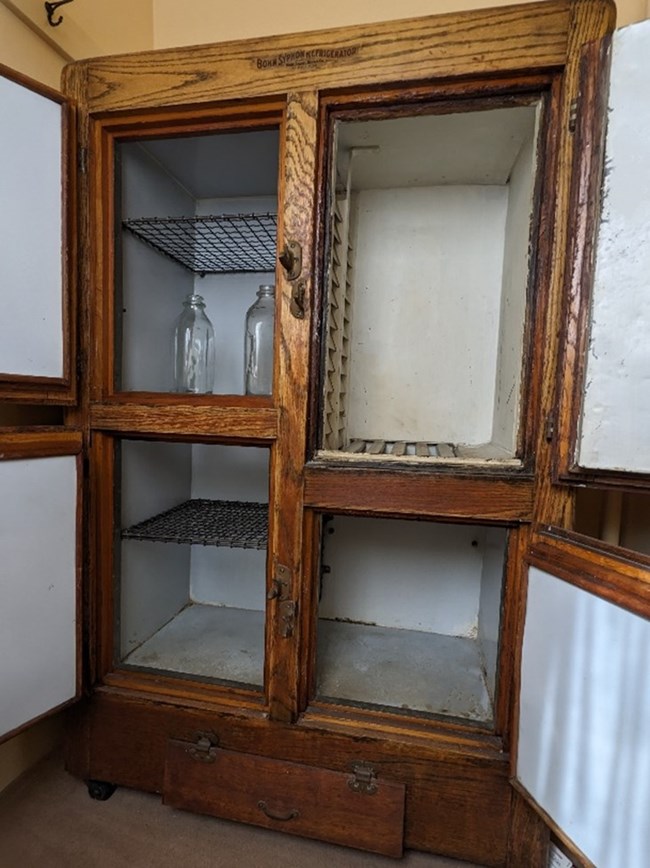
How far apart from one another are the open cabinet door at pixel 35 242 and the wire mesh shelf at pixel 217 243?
0.22 metres

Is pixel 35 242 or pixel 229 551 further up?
pixel 35 242

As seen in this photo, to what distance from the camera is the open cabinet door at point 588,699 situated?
0.51 metres

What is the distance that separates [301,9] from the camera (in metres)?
1.15

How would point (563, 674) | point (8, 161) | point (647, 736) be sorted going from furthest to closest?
point (8, 161) < point (563, 674) < point (647, 736)

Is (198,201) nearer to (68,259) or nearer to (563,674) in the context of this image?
(68,259)

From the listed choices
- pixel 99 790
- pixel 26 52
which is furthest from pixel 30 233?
pixel 99 790

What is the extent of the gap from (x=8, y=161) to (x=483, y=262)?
39.5 inches

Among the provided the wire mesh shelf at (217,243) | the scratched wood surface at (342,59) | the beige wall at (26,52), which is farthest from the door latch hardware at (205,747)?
the beige wall at (26,52)

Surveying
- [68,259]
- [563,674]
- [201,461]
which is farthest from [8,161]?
[563,674]

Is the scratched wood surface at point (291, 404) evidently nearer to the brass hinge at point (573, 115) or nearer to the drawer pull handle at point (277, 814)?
the drawer pull handle at point (277, 814)

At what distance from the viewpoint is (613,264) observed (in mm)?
598

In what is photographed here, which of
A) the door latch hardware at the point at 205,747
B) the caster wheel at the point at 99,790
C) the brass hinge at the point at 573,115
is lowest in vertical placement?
the caster wheel at the point at 99,790

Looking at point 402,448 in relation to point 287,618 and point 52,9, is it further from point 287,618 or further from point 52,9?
point 52,9

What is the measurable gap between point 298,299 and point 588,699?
0.72 metres
